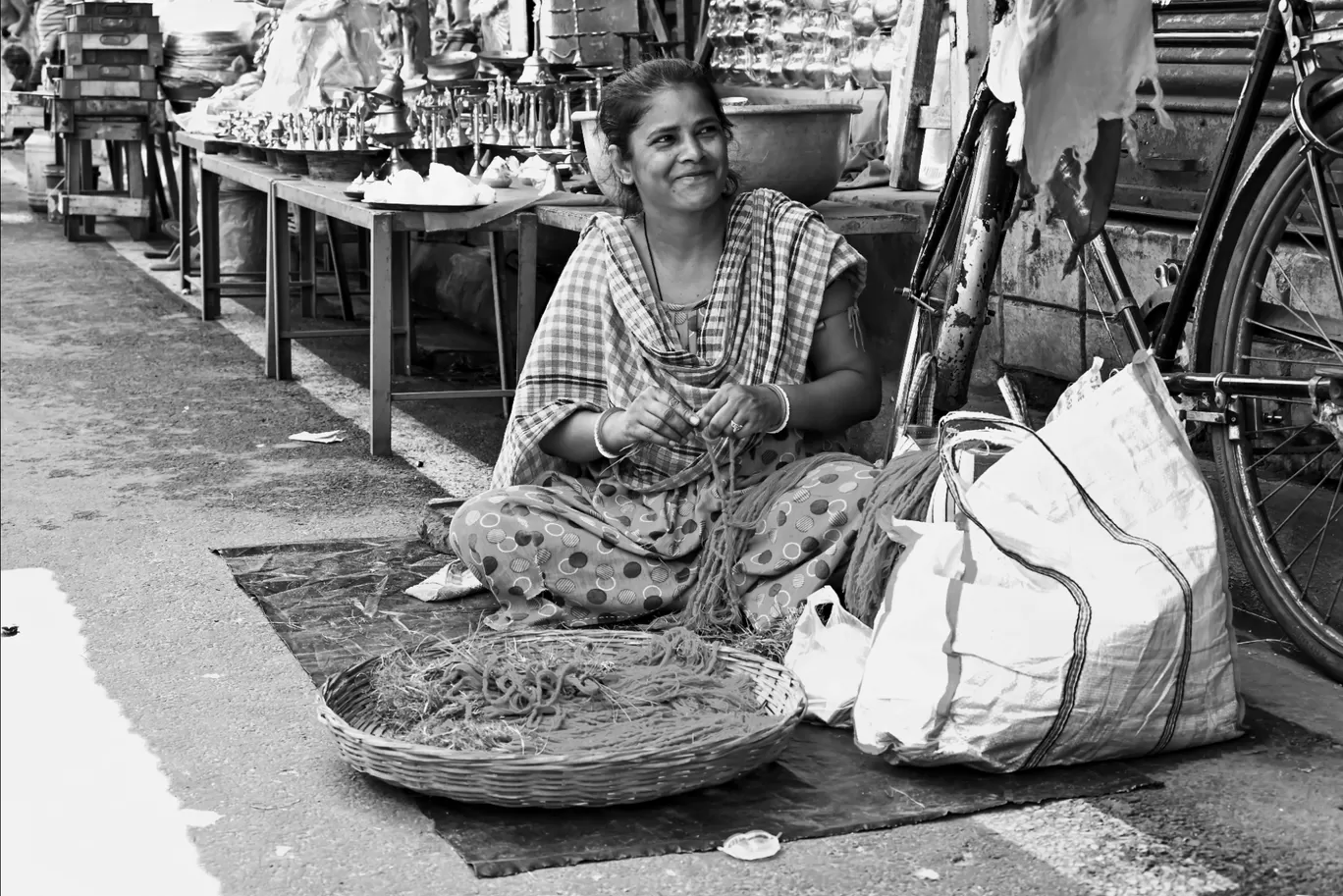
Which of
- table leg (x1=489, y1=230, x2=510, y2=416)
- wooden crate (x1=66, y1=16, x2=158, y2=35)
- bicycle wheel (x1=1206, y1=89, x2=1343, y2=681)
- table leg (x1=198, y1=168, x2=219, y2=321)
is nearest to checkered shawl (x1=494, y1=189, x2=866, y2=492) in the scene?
bicycle wheel (x1=1206, y1=89, x2=1343, y2=681)

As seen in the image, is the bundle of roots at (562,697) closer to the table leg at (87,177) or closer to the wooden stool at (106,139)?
the wooden stool at (106,139)

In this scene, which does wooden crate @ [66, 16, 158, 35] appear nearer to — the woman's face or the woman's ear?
the woman's ear

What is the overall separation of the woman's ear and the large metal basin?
0.28 meters

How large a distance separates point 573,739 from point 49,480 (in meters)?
2.81

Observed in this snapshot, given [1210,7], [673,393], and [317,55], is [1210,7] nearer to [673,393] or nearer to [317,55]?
[673,393]

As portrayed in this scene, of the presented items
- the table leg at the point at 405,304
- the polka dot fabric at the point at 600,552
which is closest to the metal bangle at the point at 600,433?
the polka dot fabric at the point at 600,552

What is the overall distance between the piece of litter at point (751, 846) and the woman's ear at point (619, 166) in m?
1.52

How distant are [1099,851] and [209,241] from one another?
6.38m

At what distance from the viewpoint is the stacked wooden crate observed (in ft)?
36.2

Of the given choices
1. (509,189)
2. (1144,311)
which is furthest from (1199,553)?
(509,189)

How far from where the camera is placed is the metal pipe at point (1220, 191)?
9.45 ft

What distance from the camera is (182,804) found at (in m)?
2.46

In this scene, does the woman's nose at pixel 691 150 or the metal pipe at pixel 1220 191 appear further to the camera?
the woman's nose at pixel 691 150

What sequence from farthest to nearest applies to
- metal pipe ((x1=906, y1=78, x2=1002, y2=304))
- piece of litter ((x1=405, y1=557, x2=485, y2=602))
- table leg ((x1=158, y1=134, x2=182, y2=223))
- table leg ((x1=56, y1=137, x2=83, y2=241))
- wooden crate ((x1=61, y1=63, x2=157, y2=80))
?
table leg ((x1=56, y1=137, x2=83, y2=241))
table leg ((x1=158, y1=134, x2=182, y2=223))
wooden crate ((x1=61, y1=63, x2=157, y2=80))
piece of litter ((x1=405, y1=557, x2=485, y2=602))
metal pipe ((x1=906, y1=78, x2=1002, y2=304))
